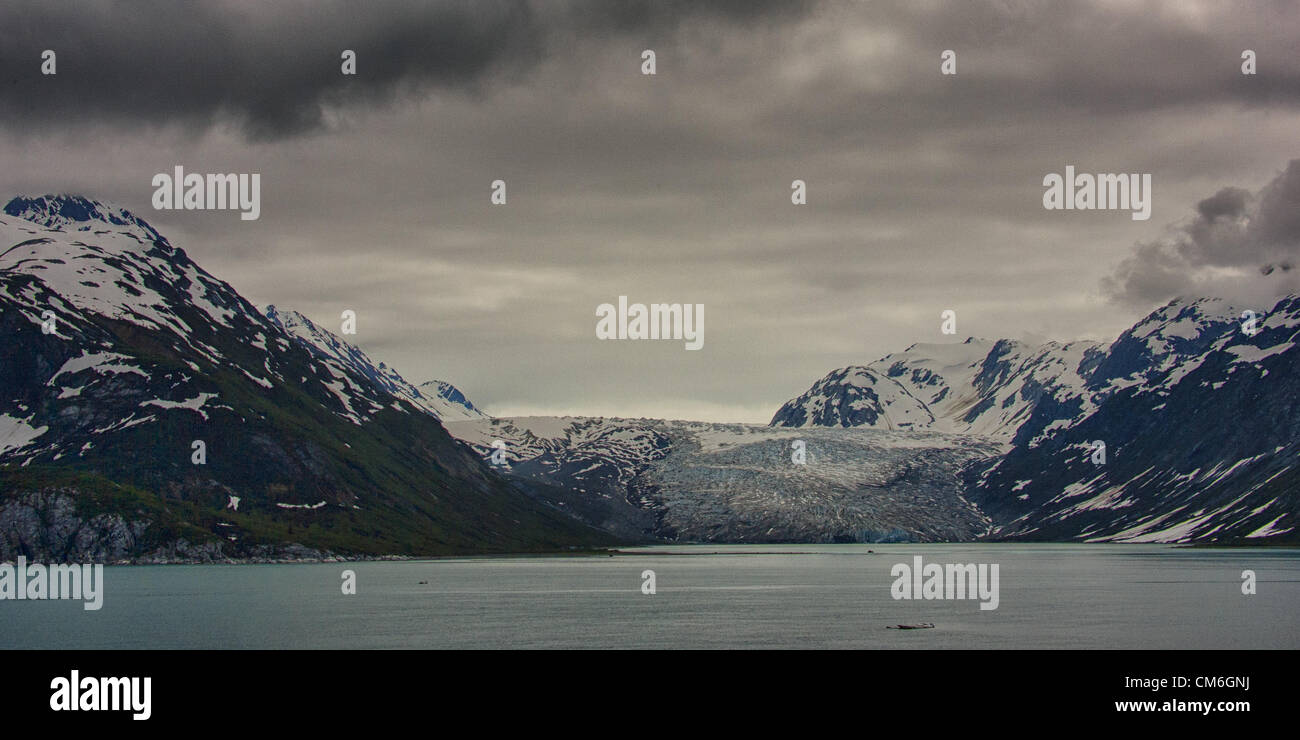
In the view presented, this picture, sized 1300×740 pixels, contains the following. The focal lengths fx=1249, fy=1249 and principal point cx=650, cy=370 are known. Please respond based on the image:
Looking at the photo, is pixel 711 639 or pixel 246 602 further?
pixel 246 602

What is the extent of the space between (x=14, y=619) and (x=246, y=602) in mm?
32580

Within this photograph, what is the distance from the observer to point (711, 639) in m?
126
